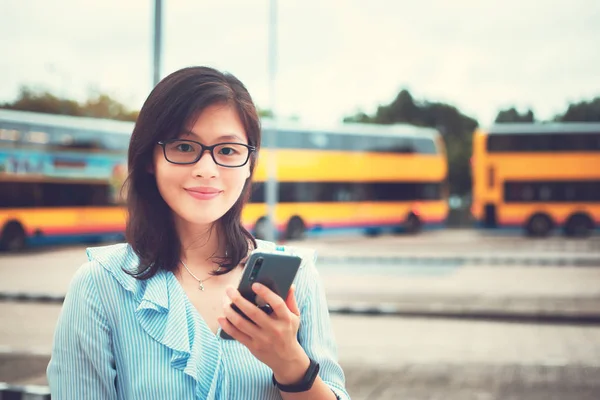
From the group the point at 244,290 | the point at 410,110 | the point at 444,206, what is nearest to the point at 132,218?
the point at 244,290

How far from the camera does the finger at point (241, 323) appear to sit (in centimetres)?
121

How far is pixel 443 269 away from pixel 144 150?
14072 millimetres

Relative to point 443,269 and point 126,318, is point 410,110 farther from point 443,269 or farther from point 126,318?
point 126,318

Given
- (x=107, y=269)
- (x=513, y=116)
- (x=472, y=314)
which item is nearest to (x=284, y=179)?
(x=513, y=116)

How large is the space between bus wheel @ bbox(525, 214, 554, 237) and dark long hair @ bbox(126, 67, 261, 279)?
19.2m

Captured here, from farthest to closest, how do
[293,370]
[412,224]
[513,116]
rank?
[412,224] → [513,116] → [293,370]

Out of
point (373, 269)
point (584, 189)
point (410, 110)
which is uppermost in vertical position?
point (410, 110)

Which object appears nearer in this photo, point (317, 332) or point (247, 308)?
point (247, 308)

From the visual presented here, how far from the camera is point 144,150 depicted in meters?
1.43

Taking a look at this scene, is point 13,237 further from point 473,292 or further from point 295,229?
point 295,229

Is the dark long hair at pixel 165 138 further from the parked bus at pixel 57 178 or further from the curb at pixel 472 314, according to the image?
the parked bus at pixel 57 178

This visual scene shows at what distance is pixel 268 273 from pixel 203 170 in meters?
0.30

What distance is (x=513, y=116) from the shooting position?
67.1 ft

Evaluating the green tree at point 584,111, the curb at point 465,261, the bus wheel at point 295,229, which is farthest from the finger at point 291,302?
the bus wheel at point 295,229
